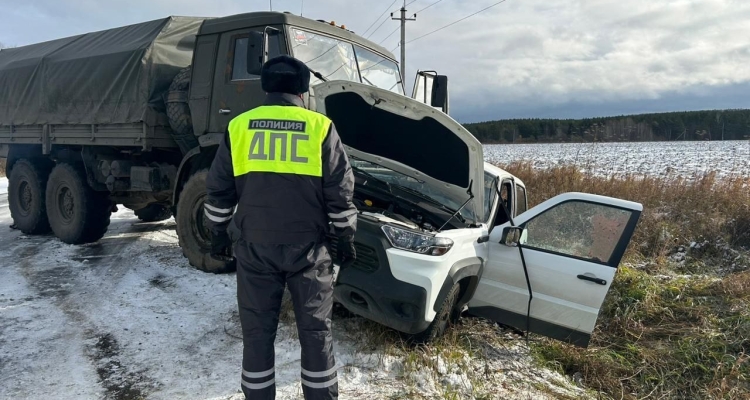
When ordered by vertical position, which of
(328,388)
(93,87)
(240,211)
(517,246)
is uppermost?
(93,87)

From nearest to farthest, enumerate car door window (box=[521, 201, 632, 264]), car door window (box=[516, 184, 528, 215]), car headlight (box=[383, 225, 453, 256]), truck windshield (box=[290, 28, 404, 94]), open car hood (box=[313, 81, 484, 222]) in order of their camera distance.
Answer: car headlight (box=[383, 225, 453, 256]) → car door window (box=[521, 201, 632, 264]) → open car hood (box=[313, 81, 484, 222]) → truck windshield (box=[290, 28, 404, 94]) → car door window (box=[516, 184, 528, 215])

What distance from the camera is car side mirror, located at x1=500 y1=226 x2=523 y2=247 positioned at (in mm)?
3691

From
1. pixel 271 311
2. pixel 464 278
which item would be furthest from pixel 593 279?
pixel 271 311

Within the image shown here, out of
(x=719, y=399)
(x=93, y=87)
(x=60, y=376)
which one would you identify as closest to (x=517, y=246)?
(x=719, y=399)

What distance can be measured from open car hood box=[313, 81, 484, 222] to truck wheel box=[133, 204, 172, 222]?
540 centimetres

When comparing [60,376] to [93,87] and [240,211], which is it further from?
[93,87]

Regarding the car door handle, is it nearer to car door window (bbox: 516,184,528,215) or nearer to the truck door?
car door window (bbox: 516,184,528,215)

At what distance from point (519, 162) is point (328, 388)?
882 centimetres

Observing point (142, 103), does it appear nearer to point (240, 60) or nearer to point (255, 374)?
point (240, 60)

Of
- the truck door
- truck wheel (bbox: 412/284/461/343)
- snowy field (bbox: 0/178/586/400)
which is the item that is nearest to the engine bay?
truck wheel (bbox: 412/284/461/343)

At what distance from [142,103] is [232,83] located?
53.0 inches

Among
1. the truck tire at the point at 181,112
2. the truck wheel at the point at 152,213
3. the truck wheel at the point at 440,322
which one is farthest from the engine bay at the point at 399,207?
the truck wheel at the point at 152,213

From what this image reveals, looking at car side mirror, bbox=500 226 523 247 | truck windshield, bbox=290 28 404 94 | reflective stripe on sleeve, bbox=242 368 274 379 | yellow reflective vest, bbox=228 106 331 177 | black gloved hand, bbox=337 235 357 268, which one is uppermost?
truck windshield, bbox=290 28 404 94

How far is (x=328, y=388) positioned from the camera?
2.48 metres
